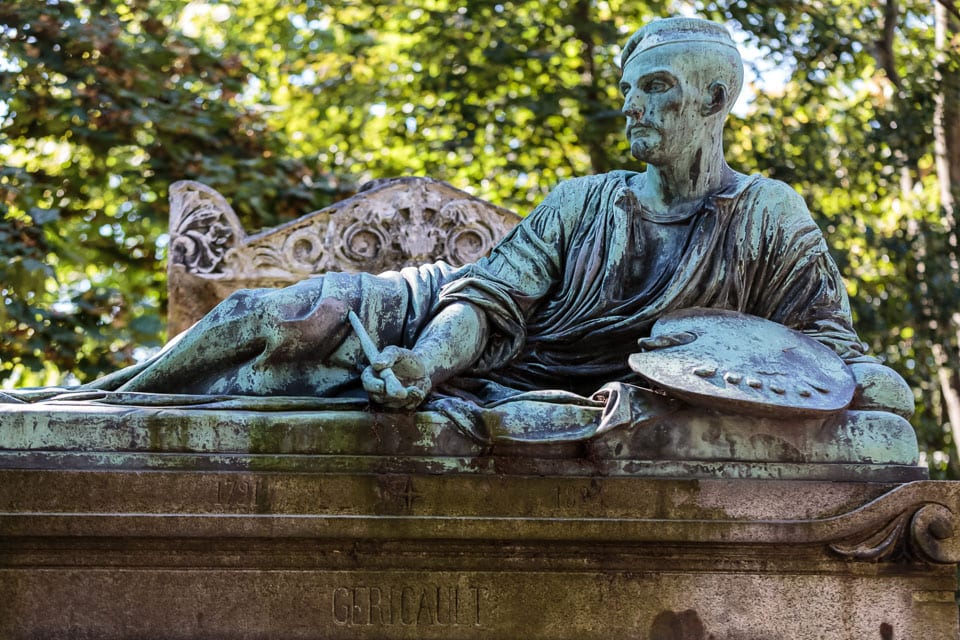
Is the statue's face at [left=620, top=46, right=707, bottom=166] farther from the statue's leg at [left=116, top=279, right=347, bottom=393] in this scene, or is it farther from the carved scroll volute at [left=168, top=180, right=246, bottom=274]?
the carved scroll volute at [left=168, top=180, right=246, bottom=274]

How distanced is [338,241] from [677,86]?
12.5 ft

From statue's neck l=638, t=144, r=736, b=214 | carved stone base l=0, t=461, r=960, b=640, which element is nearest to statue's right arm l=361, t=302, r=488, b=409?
carved stone base l=0, t=461, r=960, b=640

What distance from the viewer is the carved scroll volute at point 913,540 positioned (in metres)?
6.05

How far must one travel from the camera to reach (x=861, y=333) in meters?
13.2

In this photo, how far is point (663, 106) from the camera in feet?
22.0

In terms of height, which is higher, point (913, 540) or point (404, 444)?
point (404, 444)

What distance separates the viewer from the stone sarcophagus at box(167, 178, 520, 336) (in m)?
10.0

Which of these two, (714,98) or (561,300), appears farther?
(561,300)

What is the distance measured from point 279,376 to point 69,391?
798mm

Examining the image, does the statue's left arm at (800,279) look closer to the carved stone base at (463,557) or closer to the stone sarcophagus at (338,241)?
the carved stone base at (463,557)

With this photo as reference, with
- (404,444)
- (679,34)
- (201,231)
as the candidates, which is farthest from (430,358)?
(201,231)

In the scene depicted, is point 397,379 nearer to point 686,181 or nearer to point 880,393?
point 686,181

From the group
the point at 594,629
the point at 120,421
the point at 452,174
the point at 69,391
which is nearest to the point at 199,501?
the point at 120,421

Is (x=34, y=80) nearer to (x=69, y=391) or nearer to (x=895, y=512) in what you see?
(x=69, y=391)
